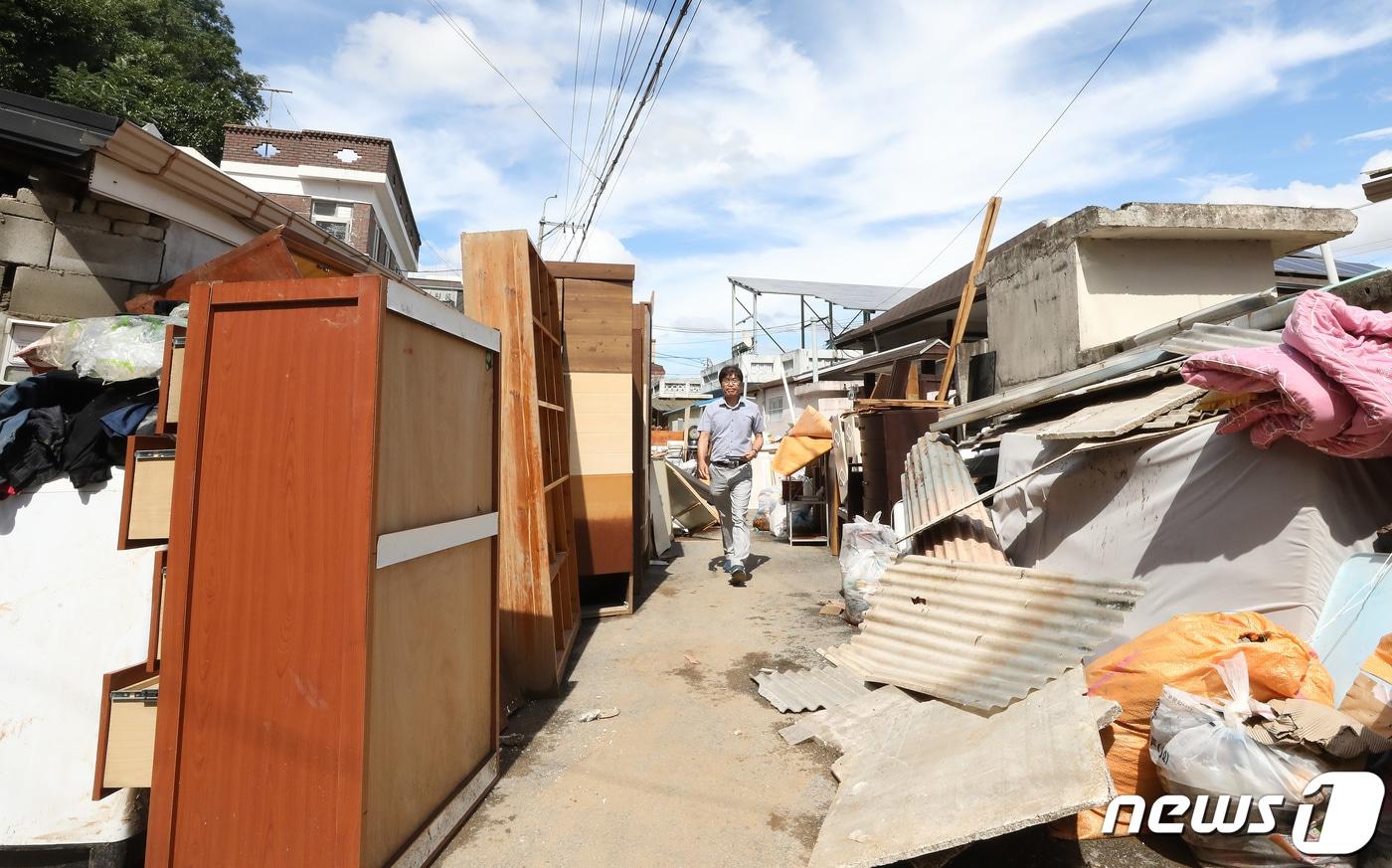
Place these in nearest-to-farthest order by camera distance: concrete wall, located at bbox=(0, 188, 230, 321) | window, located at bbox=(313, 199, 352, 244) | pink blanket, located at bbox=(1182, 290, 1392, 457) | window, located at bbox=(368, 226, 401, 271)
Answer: pink blanket, located at bbox=(1182, 290, 1392, 457) → concrete wall, located at bbox=(0, 188, 230, 321) → window, located at bbox=(313, 199, 352, 244) → window, located at bbox=(368, 226, 401, 271)

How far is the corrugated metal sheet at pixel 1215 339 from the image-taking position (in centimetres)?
326

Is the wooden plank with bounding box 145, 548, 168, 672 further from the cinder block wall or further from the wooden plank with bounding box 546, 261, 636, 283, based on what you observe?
the wooden plank with bounding box 546, 261, 636, 283

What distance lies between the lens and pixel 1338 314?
2635 mm

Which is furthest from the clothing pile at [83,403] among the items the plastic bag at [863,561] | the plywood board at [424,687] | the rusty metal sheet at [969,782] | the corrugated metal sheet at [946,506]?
the corrugated metal sheet at [946,506]

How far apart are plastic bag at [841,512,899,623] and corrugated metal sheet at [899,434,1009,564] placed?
0.28m

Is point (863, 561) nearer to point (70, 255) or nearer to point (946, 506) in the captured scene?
point (946, 506)

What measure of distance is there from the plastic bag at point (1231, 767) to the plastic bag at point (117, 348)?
369 cm

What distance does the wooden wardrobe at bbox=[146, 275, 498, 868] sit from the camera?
179 centimetres

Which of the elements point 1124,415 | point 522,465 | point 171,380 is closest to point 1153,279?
point 1124,415

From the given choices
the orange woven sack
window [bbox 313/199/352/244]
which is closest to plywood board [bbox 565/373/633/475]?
the orange woven sack

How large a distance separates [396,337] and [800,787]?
2222 mm

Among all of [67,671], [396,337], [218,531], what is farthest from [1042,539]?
[67,671]

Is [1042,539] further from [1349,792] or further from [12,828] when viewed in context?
[12,828]

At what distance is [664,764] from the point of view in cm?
279
